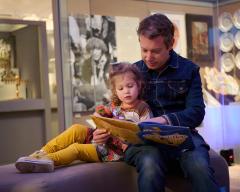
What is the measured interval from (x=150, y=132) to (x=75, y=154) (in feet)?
1.33

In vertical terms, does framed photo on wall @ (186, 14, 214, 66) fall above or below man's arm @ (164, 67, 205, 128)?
above

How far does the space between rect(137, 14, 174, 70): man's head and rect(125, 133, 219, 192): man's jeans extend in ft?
1.25

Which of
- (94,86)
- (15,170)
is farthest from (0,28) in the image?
(15,170)

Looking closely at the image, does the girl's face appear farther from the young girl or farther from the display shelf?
the display shelf

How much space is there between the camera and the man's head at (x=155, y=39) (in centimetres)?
178

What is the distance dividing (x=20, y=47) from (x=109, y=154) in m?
2.44

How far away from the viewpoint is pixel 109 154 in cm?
191

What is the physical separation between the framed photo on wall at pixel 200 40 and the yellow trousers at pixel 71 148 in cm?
309

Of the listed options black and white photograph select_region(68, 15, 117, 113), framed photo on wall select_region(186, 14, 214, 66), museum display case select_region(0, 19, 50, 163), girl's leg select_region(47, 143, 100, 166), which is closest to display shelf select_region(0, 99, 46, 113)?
museum display case select_region(0, 19, 50, 163)

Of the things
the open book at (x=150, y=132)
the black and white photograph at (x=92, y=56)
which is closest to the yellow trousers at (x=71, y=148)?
the open book at (x=150, y=132)

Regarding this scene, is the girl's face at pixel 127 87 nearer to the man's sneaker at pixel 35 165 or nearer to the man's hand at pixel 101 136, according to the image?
the man's hand at pixel 101 136

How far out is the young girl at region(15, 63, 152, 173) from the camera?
1819mm

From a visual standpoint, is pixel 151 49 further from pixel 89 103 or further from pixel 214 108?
pixel 214 108

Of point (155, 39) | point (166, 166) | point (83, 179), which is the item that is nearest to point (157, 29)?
point (155, 39)
